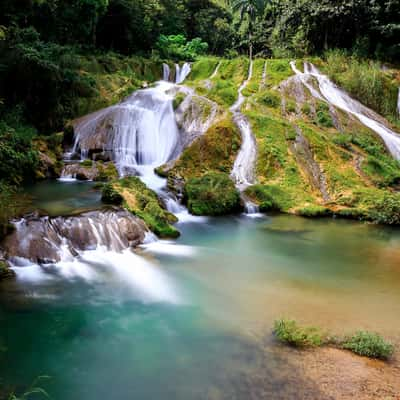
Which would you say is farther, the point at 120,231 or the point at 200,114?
the point at 200,114

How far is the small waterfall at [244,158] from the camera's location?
46.6 feet

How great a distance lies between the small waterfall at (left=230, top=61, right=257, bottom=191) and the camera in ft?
46.6

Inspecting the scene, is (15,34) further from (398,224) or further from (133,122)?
(398,224)

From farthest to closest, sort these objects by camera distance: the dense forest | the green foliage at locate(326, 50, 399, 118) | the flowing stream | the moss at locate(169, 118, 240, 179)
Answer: the green foliage at locate(326, 50, 399, 118) < the dense forest < the moss at locate(169, 118, 240, 179) < the flowing stream

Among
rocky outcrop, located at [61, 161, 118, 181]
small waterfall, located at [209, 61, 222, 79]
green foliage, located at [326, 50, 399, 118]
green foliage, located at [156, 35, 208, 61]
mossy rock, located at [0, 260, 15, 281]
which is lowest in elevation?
mossy rock, located at [0, 260, 15, 281]

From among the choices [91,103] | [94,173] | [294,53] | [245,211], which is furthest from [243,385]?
[294,53]

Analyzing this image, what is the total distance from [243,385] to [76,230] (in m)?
5.40

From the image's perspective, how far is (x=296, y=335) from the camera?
5.27 meters

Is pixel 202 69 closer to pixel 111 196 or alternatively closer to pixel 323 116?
pixel 323 116

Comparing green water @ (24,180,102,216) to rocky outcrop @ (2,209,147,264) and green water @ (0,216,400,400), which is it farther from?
green water @ (0,216,400,400)

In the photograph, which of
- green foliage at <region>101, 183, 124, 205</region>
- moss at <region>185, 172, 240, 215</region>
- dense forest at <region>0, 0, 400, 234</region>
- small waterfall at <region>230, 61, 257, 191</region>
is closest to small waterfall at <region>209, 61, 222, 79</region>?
dense forest at <region>0, 0, 400, 234</region>

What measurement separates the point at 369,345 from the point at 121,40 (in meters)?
28.4

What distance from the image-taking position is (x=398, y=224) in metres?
11.5

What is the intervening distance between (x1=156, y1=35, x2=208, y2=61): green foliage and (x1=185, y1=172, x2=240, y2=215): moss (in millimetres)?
20570
